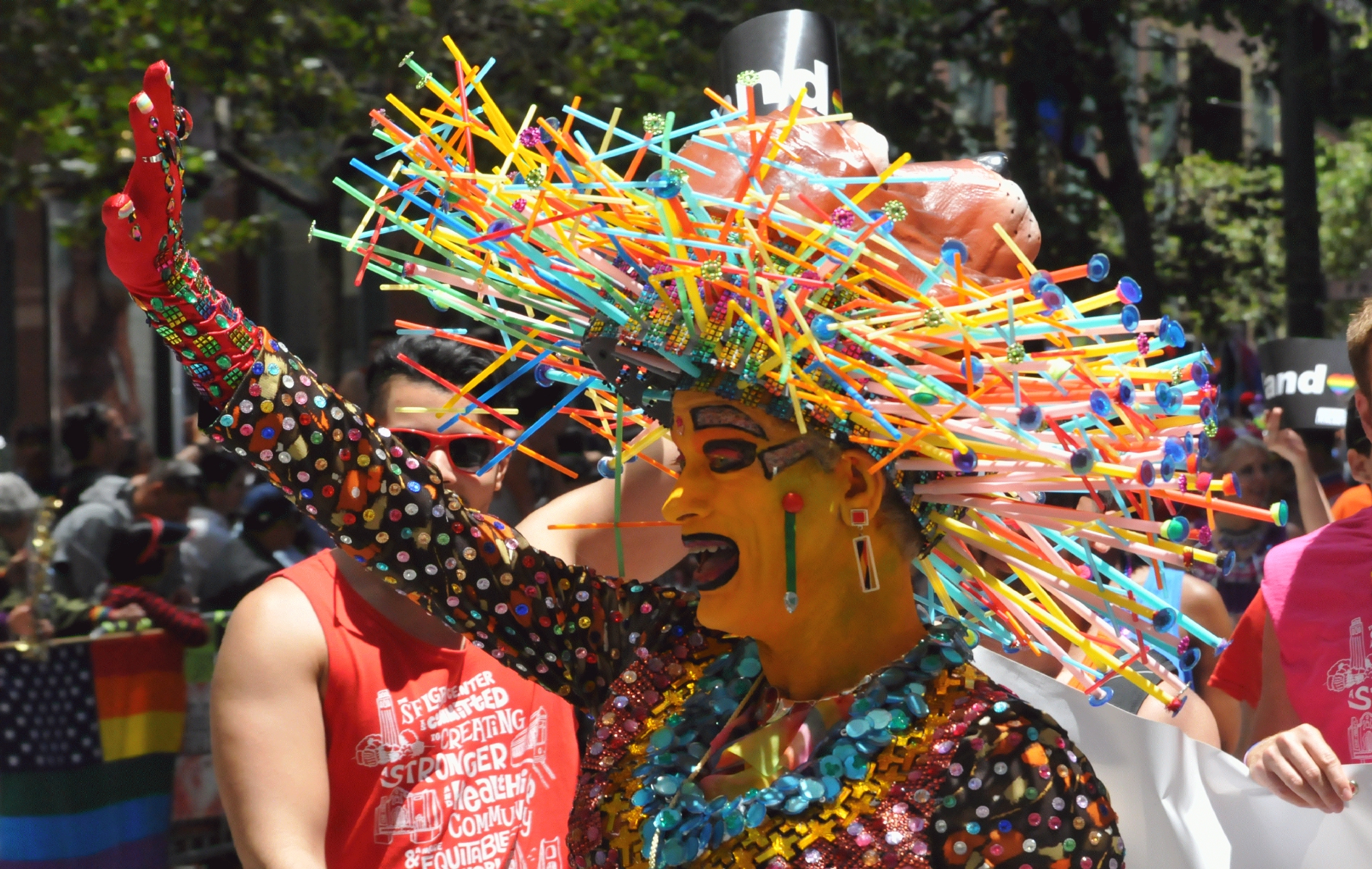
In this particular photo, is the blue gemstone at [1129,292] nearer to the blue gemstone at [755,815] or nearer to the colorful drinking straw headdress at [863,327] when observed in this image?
the colorful drinking straw headdress at [863,327]

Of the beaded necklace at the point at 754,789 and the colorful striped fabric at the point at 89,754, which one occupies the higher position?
the beaded necklace at the point at 754,789

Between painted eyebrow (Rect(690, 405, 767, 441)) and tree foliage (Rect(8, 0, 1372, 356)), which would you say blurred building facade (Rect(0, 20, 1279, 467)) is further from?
painted eyebrow (Rect(690, 405, 767, 441))

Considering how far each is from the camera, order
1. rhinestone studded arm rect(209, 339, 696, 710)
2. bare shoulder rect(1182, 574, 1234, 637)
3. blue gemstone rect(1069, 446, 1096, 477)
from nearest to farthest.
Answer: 1. blue gemstone rect(1069, 446, 1096, 477)
2. rhinestone studded arm rect(209, 339, 696, 710)
3. bare shoulder rect(1182, 574, 1234, 637)

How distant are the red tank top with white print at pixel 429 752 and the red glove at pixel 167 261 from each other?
84cm

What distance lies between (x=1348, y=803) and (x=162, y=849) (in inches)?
155

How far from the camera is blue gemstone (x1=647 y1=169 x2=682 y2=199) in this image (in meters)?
1.74

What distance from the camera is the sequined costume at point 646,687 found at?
1776 millimetres

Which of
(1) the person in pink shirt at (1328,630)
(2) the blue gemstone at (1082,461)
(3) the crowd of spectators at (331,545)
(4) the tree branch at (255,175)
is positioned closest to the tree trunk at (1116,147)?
(3) the crowd of spectators at (331,545)

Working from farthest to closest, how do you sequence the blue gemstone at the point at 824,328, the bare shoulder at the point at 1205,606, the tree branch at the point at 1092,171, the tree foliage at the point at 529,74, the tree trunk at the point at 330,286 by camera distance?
the tree branch at the point at 1092,171, the tree trunk at the point at 330,286, the tree foliage at the point at 529,74, the bare shoulder at the point at 1205,606, the blue gemstone at the point at 824,328

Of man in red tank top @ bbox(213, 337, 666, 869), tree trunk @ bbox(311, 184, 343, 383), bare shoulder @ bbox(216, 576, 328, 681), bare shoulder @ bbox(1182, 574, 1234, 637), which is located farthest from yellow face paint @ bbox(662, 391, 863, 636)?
tree trunk @ bbox(311, 184, 343, 383)

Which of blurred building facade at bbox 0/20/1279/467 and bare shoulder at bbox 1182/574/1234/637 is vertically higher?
blurred building facade at bbox 0/20/1279/467

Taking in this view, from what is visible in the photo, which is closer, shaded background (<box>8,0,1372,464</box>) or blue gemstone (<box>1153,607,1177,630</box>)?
blue gemstone (<box>1153,607,1177,630</box>)

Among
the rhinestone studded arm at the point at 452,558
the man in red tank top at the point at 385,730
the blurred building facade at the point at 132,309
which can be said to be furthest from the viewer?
the blurred building facade at the point at 132,309

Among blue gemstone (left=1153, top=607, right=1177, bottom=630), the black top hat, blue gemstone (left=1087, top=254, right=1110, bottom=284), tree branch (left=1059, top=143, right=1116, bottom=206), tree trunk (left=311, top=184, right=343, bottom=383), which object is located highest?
tree branch (left=1059, top=143, right=1116, bottom=206)
